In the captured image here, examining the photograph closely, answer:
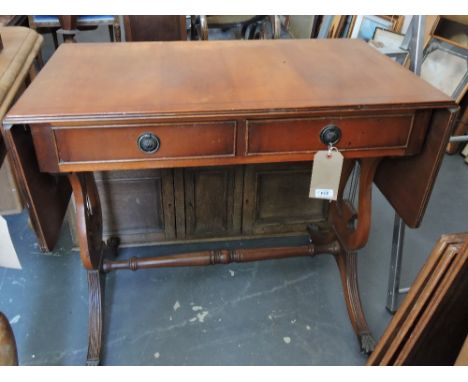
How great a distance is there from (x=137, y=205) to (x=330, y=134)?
903mm

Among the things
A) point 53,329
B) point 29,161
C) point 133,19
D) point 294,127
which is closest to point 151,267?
point 53,329

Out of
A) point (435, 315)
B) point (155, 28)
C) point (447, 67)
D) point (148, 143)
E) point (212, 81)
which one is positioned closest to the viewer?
point (435, 315)

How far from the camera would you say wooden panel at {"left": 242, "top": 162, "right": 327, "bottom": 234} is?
1.67 meters

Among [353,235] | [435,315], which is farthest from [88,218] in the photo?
[435,315]

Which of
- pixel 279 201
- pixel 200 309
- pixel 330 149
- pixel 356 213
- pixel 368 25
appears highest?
pixel 330 149

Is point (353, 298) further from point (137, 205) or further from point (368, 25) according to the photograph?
point (368, 25)

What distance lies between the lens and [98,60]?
1.23 metres

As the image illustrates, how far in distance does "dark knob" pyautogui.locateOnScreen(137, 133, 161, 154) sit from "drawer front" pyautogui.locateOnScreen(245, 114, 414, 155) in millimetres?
214

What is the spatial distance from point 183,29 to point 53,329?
147 centimetres

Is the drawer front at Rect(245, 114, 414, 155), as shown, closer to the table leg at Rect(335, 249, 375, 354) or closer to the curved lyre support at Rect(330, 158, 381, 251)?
the curved lyre support at Rect(330, 158, 381, 251)

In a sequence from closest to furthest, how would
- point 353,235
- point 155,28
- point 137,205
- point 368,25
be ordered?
point 353,235
point 137,205
point 155,28
point 368,25

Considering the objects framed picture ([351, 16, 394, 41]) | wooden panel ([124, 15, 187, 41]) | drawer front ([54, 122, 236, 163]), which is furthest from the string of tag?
framed picture ([351, 16, 394, 41])

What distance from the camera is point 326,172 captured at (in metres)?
1.08

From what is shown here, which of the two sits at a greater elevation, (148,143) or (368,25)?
(148,143)
